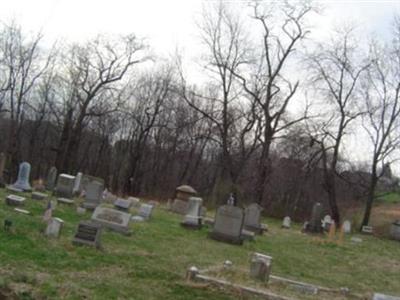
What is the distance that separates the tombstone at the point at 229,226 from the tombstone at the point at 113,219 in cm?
328

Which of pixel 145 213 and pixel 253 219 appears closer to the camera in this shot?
pixel 145 213

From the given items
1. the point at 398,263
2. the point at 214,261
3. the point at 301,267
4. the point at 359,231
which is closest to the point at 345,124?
the point at 359,231

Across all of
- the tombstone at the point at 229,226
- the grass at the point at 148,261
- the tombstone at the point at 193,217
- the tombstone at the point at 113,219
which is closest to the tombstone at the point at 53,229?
the grass at the point at 148,261

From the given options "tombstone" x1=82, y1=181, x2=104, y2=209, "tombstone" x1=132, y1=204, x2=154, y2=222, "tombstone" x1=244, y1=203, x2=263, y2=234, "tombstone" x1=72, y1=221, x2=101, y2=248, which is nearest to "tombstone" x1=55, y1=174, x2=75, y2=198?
"tombstone" x1=82, y1=181, x2=104, y2=209

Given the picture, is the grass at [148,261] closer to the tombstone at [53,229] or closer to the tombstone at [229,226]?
the tombstone at [53,229]

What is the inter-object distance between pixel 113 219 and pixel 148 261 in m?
3.27

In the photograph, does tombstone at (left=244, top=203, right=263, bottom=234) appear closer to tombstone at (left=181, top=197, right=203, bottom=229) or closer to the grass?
the grass

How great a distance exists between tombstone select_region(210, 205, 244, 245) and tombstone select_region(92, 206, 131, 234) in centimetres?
328

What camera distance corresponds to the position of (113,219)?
13492mm

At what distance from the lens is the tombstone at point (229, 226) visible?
51.3 ft

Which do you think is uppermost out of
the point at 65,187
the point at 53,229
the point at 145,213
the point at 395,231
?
the point at 395,231

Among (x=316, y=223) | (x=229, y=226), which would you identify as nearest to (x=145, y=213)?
(x=229, y=226)

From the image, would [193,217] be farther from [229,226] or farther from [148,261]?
[148,261]

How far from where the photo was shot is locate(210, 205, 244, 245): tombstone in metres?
15.6
